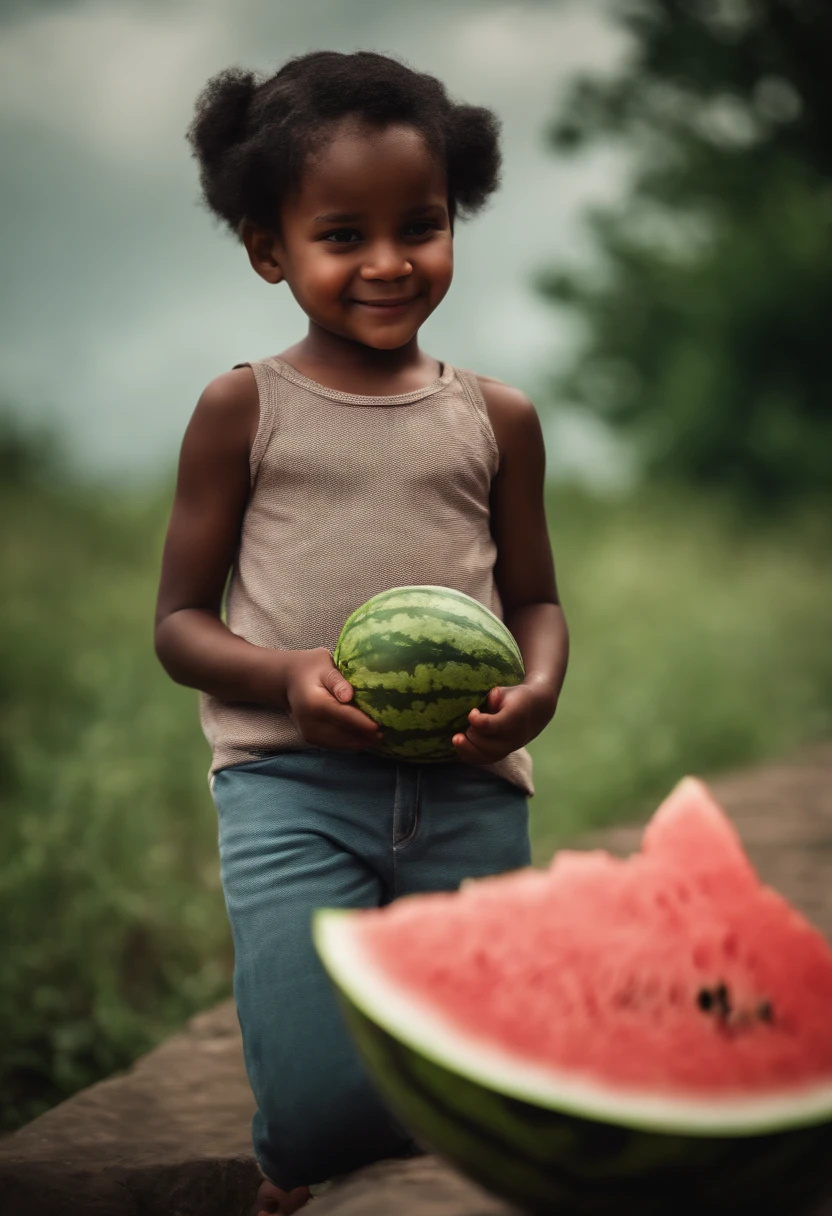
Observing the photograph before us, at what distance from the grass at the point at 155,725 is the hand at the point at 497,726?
5.04 feet

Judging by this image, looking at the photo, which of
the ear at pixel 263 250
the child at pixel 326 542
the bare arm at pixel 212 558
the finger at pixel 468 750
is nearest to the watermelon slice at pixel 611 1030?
the finger at pixel 468 750

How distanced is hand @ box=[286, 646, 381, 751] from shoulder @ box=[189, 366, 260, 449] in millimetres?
466

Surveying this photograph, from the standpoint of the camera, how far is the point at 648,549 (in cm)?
918

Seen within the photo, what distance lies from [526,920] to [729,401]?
11414mm

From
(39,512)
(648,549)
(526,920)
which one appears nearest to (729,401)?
(648,549)

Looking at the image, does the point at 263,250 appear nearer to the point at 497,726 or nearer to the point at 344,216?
the point at 344,216

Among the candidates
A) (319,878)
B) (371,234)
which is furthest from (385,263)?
(319,878)

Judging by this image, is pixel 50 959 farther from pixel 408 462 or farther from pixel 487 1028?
pixel 487 1028

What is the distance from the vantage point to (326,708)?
189 cm

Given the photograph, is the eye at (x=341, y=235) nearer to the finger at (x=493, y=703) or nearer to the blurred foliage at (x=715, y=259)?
the finger at (x=493, y=703)

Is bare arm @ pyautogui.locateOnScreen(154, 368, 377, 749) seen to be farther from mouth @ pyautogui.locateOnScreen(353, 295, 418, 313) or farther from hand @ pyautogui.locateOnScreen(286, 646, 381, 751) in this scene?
mouth @ pyautogui.locateOnScreen(353, 295, 418, 313)

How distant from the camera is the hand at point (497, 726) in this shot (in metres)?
1.87

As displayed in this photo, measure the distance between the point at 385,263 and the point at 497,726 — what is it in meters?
0.80

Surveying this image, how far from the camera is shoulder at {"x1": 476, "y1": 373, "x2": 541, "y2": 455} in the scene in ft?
7.80
